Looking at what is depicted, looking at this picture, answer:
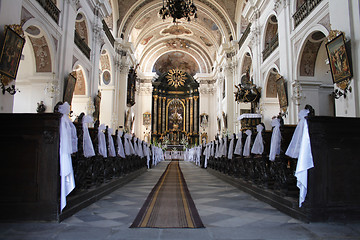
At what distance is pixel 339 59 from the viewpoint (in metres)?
6.07

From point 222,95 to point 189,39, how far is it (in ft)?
22.1

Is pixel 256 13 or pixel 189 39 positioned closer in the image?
pixel 256 13

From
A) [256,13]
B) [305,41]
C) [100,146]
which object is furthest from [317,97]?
[100,146]

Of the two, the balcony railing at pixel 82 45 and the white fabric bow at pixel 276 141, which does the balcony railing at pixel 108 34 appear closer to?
the balcony railing at pixel 82 45

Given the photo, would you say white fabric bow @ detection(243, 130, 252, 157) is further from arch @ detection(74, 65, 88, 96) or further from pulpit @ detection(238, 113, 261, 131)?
arch @ detection(74, 65, 88, 96)

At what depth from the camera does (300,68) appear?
8.79 meters

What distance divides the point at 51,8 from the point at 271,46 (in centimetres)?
794

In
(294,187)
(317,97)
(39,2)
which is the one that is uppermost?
(39,2)

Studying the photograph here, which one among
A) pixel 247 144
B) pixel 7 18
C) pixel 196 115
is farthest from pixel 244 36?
pixel 196 115

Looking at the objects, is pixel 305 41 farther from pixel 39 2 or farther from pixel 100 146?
pixel 39 2

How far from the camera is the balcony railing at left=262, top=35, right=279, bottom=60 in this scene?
10.5m

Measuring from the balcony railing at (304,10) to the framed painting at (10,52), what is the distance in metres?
7.42

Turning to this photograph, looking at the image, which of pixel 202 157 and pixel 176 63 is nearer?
pixel 202 157

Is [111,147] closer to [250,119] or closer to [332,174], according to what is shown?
[332,174]
